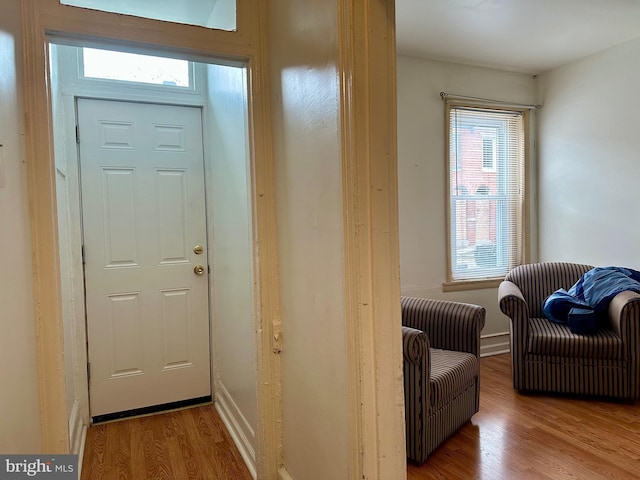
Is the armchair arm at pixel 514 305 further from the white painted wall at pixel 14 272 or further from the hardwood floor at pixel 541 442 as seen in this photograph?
the white painted wall at pixel 14 272

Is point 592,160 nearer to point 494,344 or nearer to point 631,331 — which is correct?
point 631,331

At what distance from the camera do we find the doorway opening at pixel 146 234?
8.14ft

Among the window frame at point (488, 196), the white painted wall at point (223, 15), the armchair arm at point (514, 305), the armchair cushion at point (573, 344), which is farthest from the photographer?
the window frame at point (488, 196)

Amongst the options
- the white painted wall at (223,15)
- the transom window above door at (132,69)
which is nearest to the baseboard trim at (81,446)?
the transom window above door at (132,69)

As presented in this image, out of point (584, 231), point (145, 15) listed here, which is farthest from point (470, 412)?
point (145, 15)

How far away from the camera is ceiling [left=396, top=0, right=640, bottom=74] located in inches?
103

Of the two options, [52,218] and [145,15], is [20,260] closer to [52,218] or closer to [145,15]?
[52,218]

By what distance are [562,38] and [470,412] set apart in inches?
107

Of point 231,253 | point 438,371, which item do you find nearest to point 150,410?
point 231,253

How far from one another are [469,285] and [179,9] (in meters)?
3.04

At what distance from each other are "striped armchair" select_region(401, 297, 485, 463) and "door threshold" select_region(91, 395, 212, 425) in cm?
150

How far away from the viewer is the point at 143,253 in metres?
2.75

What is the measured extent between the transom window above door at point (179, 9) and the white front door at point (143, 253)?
1124 mm

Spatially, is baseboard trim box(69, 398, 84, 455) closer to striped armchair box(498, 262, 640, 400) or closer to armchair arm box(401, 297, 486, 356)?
armchair arm box(401, 297, 486, 356)
